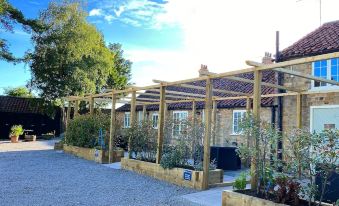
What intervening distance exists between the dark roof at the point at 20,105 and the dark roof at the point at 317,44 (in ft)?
73.0

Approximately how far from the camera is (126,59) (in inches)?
1478

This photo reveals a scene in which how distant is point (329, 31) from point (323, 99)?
150 inches

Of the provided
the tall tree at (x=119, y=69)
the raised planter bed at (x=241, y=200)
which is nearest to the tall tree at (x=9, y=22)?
the tall tree at (x=119, y=69)

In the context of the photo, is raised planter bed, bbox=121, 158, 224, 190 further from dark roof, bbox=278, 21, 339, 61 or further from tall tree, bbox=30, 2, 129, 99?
tall tree, bbox=30, 2, 129, 99

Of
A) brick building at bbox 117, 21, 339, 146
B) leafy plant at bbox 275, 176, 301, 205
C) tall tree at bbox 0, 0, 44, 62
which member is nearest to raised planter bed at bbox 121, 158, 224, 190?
brick building at bbox 117, 21, 339, 146

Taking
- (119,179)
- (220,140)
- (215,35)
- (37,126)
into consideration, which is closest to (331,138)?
(119,179)

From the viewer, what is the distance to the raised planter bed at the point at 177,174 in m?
8.48

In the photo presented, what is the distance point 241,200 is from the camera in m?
6.09

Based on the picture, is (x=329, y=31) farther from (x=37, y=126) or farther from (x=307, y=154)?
(x=37, y=126)

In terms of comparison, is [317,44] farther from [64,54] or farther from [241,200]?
[64,54]

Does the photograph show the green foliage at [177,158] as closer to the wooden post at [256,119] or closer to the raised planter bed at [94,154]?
the wooden post at [256,119]

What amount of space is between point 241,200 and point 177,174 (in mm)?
3255

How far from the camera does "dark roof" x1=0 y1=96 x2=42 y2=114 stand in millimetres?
28281

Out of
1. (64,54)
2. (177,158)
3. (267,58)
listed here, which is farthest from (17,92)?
(177,158)
